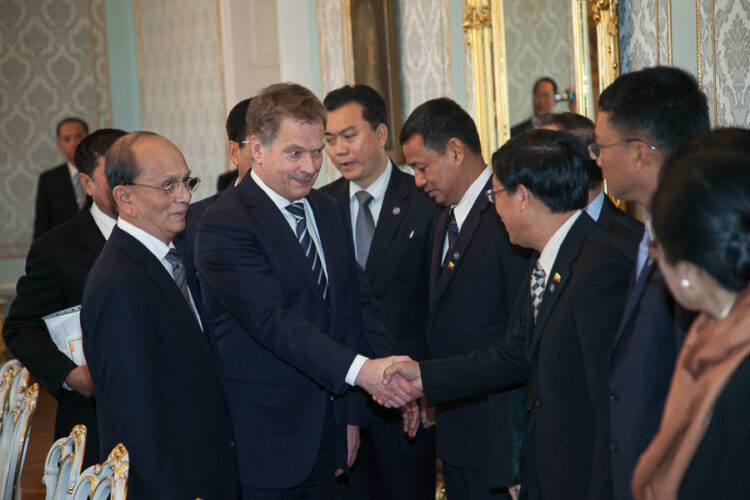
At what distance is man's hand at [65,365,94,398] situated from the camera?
317 cm

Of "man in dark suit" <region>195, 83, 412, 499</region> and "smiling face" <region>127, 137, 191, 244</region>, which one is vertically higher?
"smiling face" <region>127, 137, 191, 244</region>

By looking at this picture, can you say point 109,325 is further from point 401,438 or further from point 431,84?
point 431,84

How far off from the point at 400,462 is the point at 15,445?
1.63 metres

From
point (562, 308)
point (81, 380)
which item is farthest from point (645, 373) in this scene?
point (81, 380)

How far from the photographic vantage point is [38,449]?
6160 mm

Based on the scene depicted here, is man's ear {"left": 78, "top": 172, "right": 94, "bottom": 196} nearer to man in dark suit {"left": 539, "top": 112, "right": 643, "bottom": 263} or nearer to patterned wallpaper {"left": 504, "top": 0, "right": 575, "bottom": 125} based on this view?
man in dark suit {"left": 539, "top": 112, "right": 643, "bottom": 263}

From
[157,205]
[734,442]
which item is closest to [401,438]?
[157,205]

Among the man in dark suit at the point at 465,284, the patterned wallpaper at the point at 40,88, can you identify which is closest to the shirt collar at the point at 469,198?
the man in dark suit at the point at 465,284

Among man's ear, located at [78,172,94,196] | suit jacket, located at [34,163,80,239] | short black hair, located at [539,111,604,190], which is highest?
short black hair, located at [539,111,604,190]

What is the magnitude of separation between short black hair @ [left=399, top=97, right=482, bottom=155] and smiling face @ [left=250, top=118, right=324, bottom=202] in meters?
0.67

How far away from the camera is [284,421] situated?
9.23 feet

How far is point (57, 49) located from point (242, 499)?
7298 millimetres

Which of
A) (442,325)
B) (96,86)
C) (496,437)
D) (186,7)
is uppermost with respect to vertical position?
(186,7)

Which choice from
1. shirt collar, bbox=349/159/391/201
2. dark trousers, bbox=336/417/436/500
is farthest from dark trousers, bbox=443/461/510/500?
shirt collar, bbox=349/159/391/201
